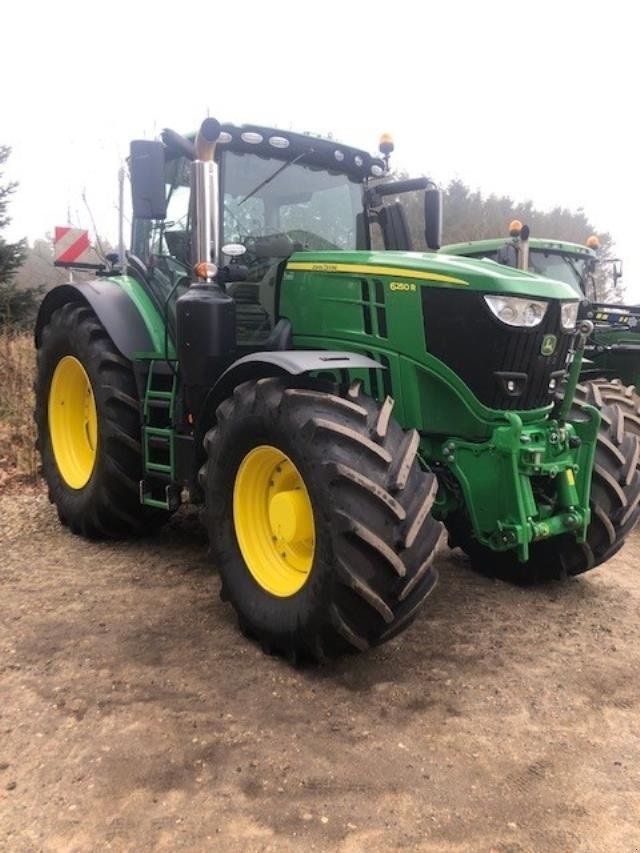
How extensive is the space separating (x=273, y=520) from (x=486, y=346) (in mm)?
1247

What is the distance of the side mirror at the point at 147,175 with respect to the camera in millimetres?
3848

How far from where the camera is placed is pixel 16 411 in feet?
28.2

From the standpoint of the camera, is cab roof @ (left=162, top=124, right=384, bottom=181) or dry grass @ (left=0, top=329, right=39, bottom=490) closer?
cab roof @ (left=162, top=124, right=384, bottom=181)

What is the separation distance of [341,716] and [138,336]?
2758 mm

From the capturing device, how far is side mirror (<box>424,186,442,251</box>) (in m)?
4.64

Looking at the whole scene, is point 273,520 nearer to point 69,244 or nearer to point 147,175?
point 147,175

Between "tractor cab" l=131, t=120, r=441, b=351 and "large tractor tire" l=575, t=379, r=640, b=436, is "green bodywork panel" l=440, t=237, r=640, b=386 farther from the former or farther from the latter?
"tractor cab" l=131, t=120, r=441, b=351

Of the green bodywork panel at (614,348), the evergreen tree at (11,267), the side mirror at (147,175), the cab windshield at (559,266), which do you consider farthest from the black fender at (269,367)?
the evergreen tree at (11,267)

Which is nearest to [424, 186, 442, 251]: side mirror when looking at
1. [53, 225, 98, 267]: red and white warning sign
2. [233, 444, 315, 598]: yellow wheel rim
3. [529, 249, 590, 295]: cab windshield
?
[233, 444, 315, 598]: yellow wheel rim

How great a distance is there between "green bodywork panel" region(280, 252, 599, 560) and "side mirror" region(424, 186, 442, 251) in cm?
102

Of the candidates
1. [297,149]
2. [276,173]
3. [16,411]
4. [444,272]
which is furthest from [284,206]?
[16,411]

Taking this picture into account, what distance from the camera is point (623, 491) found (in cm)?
407

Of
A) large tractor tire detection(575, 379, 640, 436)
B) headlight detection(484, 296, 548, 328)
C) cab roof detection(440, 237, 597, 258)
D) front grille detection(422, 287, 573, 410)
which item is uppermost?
cab roof detection(440, 237, 597, 258)

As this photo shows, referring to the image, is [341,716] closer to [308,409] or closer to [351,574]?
[351,574]
